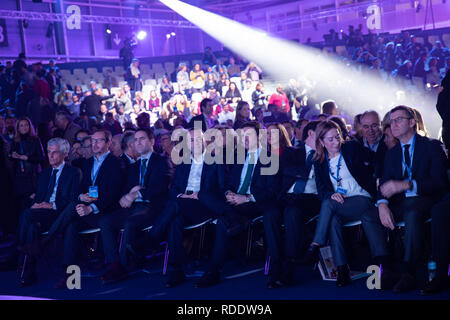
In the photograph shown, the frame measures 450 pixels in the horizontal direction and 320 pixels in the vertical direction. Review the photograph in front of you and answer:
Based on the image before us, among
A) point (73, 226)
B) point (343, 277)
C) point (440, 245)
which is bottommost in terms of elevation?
point (343, 277)

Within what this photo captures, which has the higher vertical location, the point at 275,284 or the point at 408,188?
the point at 408,188

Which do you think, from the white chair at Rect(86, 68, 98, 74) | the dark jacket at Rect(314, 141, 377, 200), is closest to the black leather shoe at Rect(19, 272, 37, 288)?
the dark jacket at Rect(314, 141, 377, 200)

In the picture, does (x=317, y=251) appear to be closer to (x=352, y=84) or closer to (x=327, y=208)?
(x=327, y=208)

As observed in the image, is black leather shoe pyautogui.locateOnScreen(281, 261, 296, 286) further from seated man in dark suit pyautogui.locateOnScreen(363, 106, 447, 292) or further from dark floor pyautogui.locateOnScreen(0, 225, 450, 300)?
seated man in dark suit pyautogui.locateOnScreen(363, 106, 447, 292)

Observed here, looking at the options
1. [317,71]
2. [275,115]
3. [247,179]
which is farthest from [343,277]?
[317,71]

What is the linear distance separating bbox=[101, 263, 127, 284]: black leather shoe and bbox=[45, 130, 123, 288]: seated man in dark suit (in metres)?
0.10

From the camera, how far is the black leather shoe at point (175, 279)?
4.63 meters

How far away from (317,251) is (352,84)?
9356 mm

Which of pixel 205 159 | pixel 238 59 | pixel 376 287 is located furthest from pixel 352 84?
pixel 376 287

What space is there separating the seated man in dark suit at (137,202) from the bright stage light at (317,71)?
17.5 ft

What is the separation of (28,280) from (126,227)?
1129 millimetres

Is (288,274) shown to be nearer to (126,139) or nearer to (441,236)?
(441,236)

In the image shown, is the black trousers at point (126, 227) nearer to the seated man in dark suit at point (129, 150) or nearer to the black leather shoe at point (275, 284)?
the seated man in dark suit at point (129, 150)

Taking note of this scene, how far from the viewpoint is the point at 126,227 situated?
5023 millimetres
